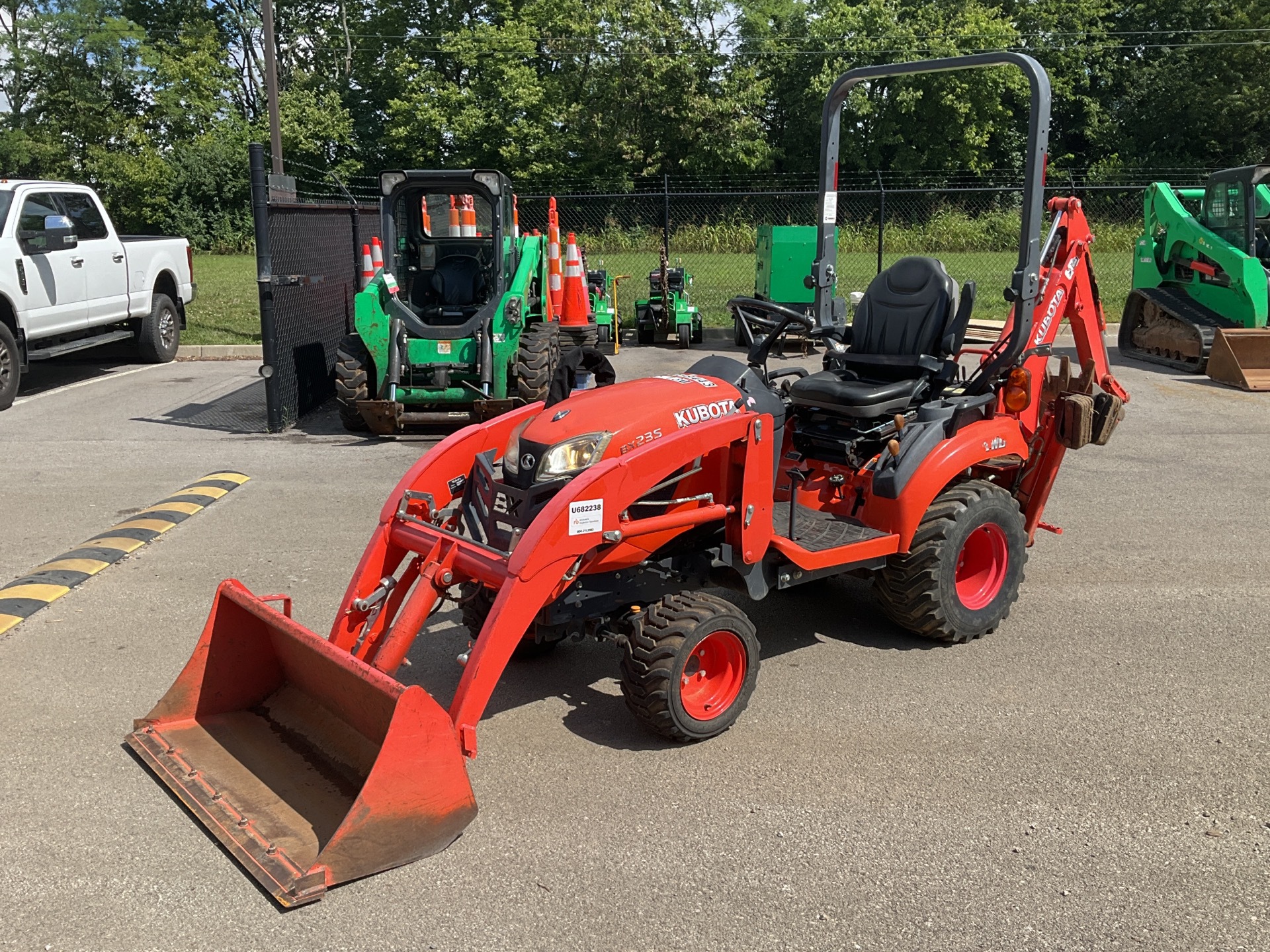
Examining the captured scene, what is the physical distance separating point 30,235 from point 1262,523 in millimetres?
11987

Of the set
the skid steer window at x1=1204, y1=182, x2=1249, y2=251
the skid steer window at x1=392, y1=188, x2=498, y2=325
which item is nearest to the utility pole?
the skid steer window at x1=392, y1=188, x2=498, y2=325

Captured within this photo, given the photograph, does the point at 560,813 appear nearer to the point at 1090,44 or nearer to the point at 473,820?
the point at 473,820

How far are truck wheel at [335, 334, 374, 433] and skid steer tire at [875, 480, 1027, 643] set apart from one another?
6235mm

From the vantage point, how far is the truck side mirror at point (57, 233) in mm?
12195

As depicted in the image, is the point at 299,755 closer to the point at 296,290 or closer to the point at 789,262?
the point at 296,290

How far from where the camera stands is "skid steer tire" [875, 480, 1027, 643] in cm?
524

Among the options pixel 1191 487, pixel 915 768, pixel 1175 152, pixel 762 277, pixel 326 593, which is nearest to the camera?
pixel 915 768

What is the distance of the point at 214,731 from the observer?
14.3 feet

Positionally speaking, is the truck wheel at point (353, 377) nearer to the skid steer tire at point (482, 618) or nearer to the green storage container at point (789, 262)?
the skid steer tire at point (482, 618)

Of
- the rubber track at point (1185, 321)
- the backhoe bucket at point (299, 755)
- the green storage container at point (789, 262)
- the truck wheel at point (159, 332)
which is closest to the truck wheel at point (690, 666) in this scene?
the backhoe bucket at point (299, 755)

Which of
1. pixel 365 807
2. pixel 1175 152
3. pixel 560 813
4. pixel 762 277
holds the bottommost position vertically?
pixel 560 813

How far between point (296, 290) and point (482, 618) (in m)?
7.24

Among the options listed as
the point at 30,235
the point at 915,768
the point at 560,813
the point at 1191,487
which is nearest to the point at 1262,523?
the point at 1191,487

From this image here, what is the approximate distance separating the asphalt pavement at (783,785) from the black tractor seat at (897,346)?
116 cm
